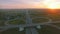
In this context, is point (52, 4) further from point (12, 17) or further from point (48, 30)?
point (12, 17)

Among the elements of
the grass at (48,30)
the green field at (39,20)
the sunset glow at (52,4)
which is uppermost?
the sunset glow at (52,4)

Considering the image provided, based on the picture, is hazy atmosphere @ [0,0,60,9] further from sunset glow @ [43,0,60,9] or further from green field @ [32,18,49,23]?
green field @ [32,18,49,23]

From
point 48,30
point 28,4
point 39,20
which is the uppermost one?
point 28,4

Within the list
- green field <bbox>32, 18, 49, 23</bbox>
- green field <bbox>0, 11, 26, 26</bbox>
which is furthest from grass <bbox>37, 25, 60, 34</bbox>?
green field <bbox>0, 11, 26, 26</bbox>

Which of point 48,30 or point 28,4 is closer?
point 48,30

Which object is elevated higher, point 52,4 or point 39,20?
point 52,4

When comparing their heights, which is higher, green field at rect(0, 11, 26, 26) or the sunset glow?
the sunset glow

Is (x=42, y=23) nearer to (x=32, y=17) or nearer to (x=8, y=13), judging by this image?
(x=32, y=17)

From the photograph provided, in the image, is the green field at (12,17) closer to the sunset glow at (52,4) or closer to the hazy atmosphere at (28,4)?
the hazy atmosphere at (28,4)

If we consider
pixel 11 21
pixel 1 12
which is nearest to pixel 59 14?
pixel 11 21

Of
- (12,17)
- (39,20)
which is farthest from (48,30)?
(12,17)

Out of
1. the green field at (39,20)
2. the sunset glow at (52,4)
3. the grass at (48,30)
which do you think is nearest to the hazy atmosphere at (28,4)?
the sunset glow at (52,4)
